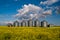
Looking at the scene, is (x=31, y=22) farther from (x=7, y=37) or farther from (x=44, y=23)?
(x=7, y=37)

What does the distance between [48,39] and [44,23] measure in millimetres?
62996

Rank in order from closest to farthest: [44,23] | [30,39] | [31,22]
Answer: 1. [30,39]
2. [44,23]
3. [31,22]

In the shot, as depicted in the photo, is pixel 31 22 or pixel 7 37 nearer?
pixel 7 37

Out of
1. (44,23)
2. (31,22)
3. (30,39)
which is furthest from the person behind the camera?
(31,22)

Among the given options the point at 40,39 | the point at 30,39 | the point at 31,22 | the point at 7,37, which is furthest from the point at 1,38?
the point at 31,22

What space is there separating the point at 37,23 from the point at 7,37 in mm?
65577

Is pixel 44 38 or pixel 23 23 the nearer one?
pixel 44 38

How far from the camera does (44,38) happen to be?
37.0ft

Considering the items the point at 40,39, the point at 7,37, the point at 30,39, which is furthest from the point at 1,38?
the point at 40,39

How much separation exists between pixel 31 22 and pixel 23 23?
258 inches

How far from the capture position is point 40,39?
11117 millimetres

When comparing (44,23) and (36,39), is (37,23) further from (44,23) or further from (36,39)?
(36,39)

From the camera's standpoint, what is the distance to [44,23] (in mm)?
73938

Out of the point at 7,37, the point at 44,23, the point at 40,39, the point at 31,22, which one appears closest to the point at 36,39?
the point at 40,39
